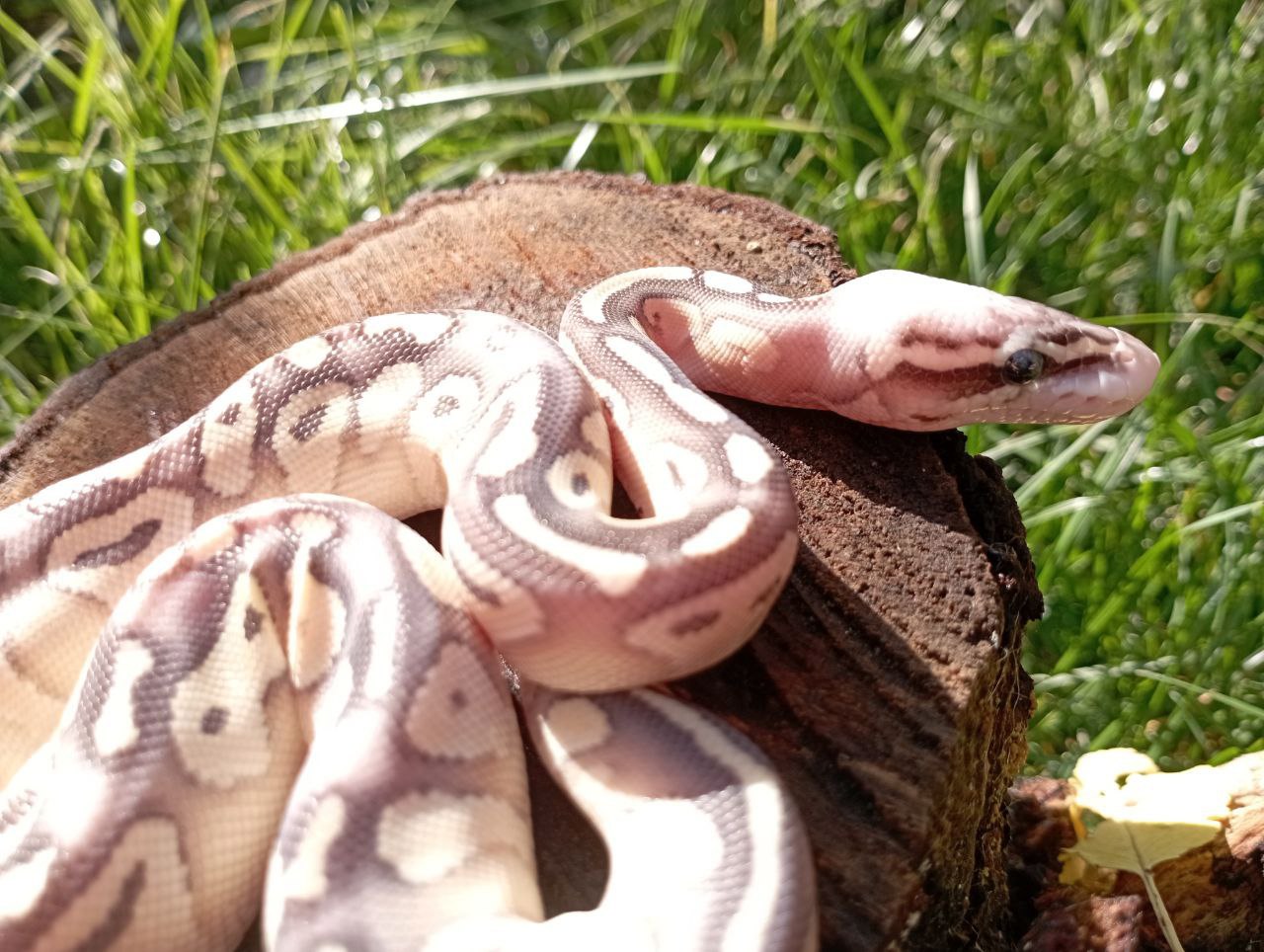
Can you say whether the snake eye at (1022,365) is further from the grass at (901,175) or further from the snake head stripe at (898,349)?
the grass at (901,175)

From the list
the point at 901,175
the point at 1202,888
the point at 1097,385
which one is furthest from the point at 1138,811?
the point at 901,175

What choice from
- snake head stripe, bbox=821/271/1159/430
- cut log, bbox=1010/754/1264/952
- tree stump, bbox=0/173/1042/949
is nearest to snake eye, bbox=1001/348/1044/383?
snake head stripe, bbox=821/271/1159/430

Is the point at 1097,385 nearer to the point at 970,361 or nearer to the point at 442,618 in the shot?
the point at 970,361

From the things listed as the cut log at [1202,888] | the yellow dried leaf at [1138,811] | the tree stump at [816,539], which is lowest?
the cut log at [1202,888]

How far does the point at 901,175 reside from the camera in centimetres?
562

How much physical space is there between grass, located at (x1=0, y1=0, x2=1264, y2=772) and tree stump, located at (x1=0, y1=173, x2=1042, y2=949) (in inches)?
51.6

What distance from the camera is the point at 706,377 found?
351cm

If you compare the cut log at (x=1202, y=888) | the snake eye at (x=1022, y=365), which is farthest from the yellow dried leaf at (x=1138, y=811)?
the snake eye at (x=1022, y=365)

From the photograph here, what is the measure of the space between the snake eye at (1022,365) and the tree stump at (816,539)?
0.82 ft

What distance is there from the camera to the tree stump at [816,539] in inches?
97.7

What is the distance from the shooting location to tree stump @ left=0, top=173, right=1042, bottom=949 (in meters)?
2.48

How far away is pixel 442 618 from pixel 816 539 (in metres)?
1.06

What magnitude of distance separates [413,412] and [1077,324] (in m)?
2.05

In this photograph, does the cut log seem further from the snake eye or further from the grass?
the snake eye
